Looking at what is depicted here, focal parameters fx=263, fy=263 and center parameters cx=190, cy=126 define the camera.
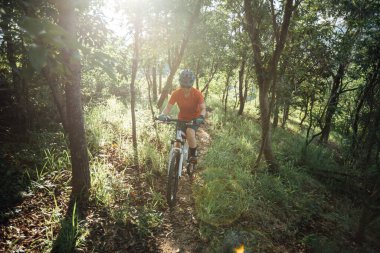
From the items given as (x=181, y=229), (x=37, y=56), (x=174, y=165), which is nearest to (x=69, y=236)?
(x=181, y=229)

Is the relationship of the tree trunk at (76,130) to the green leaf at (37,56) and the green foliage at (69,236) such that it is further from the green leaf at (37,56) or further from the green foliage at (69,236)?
the green leaf at (37,56)

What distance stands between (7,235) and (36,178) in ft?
4.90

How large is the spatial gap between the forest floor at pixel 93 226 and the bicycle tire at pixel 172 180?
0.77ft

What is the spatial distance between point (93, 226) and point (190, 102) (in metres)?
3.12

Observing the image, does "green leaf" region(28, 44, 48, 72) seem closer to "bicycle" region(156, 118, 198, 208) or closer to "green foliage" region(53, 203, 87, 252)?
"green foliage" region(53, 203, 87, 252)

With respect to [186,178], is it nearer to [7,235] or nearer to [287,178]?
[287,178]

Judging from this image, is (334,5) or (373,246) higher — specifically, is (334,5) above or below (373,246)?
above

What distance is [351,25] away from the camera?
11.8 metres

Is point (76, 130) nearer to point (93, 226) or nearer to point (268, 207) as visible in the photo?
point (93, 226)

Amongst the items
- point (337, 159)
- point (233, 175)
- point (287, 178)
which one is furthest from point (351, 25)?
point (233, 175)

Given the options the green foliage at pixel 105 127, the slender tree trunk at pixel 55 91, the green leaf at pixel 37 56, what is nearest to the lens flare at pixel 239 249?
the green leaf at pixel 37 56

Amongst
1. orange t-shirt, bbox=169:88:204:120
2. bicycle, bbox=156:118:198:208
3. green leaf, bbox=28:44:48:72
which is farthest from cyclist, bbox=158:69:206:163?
green leaf, bbox=28:44:48:72

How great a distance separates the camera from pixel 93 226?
432cm

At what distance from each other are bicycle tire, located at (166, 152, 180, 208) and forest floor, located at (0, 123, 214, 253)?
234 millimetres
